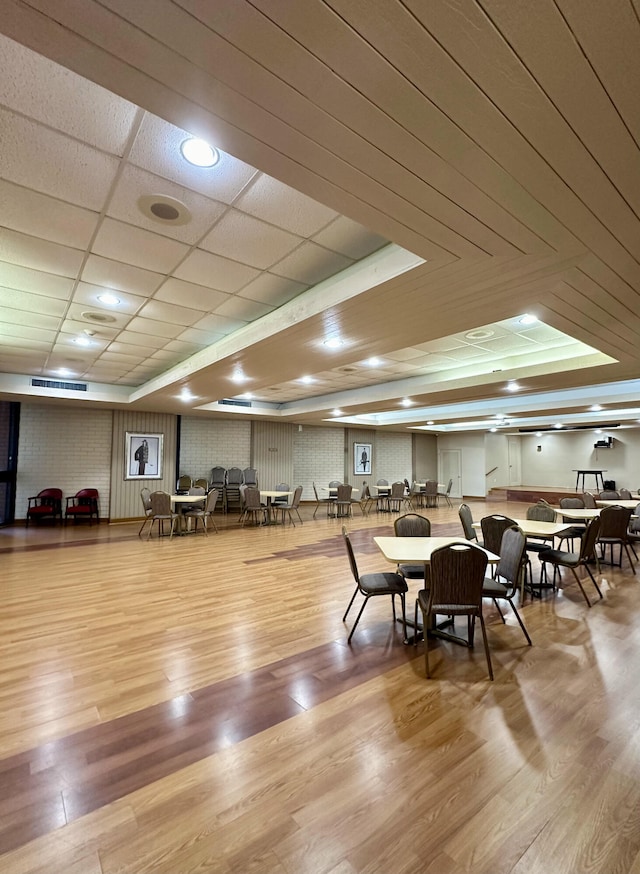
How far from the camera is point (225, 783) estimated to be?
1896 millimetres

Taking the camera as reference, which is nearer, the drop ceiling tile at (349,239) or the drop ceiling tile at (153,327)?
the drop ceiling tile at (349,239)

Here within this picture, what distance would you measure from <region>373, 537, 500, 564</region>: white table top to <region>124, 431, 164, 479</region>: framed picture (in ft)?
26.2

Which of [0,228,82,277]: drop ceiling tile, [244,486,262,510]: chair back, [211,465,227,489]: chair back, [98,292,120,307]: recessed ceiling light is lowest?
[244,486,262,510]: chair back

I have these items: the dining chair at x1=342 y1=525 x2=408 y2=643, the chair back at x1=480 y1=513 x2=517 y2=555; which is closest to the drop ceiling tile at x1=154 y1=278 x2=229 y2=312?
the dining chair at x1=342 y1=525 x2=408 y2=643

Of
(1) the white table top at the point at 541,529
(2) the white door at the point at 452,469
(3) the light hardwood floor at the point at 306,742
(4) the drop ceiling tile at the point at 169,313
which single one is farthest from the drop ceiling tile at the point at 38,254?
(2) the white door at the point at 452,469

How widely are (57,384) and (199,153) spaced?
24.1ft

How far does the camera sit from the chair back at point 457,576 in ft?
9.32

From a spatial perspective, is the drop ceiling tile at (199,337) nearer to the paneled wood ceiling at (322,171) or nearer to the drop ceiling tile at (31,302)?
the paneled wood ceiling at (322,171)

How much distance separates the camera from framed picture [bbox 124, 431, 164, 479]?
997cm

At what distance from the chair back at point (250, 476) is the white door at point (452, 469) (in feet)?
28.3

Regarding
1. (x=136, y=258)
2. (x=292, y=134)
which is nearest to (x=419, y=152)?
(x=292, y=134)

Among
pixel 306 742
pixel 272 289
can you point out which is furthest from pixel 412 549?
pixel 272 289

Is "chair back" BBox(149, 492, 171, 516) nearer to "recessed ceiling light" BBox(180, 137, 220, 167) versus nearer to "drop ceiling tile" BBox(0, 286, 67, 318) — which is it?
"drop ceiling tile" BBox(0, 286, 67, 318)

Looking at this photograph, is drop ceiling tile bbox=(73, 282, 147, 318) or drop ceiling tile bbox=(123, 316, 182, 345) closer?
drop ceiling tile bbox=(73, 282, 147, 318)
